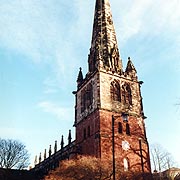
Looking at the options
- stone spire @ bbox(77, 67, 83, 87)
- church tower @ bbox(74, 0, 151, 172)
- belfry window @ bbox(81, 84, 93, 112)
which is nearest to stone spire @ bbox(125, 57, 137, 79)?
church tower @ bbox(74, 0, 151, 172)

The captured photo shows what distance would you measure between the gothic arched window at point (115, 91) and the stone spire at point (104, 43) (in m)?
2.59

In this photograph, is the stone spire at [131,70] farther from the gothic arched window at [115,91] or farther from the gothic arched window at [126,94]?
the gothic arched window at [115,91]

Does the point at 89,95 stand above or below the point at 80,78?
below

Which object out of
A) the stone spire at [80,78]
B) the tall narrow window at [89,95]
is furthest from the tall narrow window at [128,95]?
the stone spire at [80,78]

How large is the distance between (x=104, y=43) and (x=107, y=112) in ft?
48.0

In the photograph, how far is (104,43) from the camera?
49844mm

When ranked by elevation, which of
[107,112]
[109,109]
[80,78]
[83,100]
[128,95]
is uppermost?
[80,78]

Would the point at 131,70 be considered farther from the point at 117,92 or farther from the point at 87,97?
→ the point at 87,97

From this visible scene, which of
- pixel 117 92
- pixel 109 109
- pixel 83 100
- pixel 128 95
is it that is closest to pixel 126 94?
pixel 128 95

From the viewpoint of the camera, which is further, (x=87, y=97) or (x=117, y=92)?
(x=87, y=97)

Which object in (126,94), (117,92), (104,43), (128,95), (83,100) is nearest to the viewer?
(117,92)

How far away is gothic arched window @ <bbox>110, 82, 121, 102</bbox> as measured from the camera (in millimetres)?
42875

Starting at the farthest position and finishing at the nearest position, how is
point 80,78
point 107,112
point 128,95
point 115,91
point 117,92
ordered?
point 80,78 < point 128,95 < point 117,92 < point 115,91 < point 107,112

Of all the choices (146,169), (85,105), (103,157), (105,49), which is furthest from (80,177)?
(105,49)
